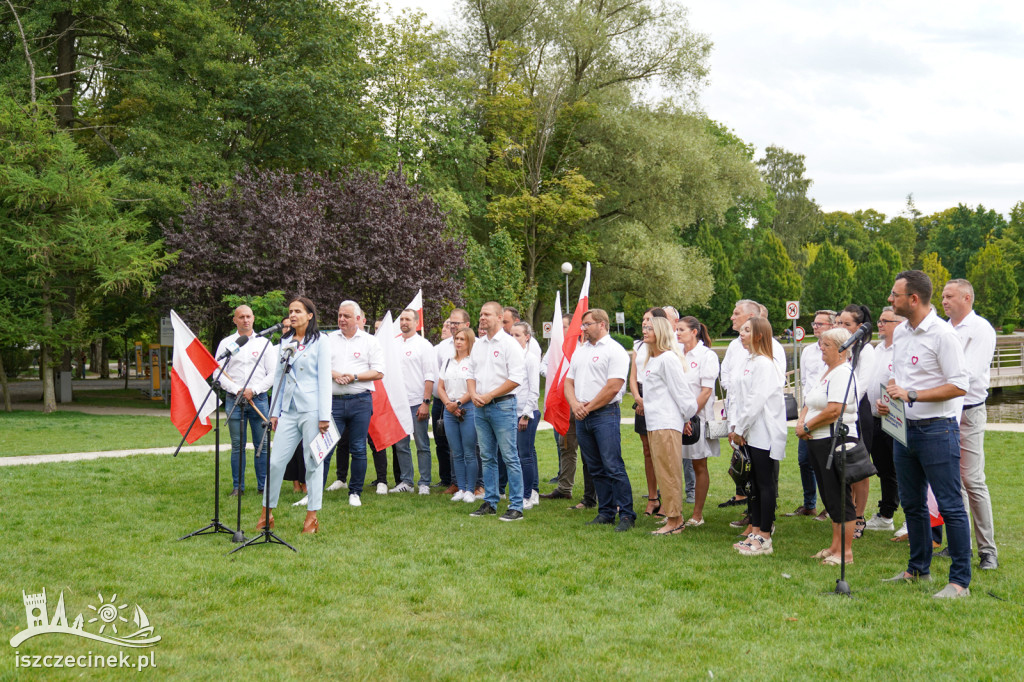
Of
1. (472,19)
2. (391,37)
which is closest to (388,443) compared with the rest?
(391,37)

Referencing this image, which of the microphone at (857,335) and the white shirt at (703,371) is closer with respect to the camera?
the microphone at (857,335)

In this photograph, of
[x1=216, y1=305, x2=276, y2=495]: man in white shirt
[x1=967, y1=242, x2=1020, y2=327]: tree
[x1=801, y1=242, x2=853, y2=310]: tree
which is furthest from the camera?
[x1=801, y1=242, x2=853, y2=310]: tree

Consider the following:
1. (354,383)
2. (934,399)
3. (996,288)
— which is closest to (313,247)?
(354,383)

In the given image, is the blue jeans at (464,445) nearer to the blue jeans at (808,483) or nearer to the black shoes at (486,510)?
the black shoes at (486,510)

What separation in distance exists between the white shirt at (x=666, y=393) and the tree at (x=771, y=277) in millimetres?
60745

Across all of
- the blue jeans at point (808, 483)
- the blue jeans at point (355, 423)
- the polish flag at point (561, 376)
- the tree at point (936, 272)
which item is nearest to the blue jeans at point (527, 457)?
the polish flag at point (561, 376)

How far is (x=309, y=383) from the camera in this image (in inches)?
283

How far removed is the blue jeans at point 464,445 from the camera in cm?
900

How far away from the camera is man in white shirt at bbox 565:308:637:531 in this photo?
7.77m

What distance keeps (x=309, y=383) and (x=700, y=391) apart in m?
3.97

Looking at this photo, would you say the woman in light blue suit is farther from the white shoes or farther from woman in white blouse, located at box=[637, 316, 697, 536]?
the white shoes

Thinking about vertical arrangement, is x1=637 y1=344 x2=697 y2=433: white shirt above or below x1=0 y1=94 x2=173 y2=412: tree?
below

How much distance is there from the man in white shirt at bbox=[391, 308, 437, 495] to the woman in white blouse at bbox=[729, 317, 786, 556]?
410 cm

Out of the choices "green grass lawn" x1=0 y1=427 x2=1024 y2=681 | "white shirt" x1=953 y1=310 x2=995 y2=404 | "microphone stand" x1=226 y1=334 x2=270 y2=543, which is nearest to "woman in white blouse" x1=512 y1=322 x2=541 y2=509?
"green grass lawn" x1=0 y1=427 x2=1024 y2=681
